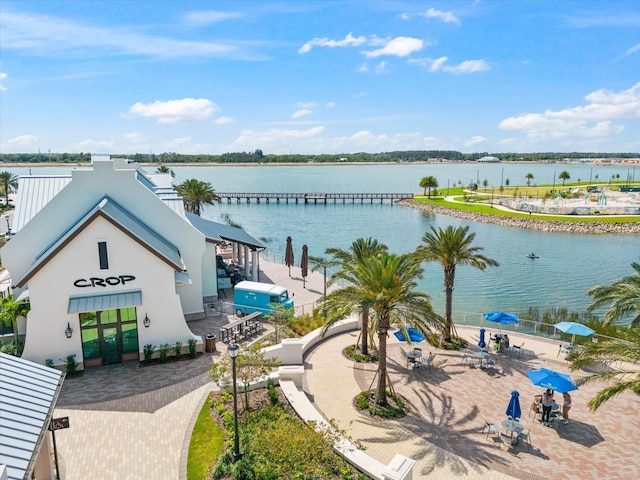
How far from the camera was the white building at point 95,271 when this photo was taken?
20.7 m

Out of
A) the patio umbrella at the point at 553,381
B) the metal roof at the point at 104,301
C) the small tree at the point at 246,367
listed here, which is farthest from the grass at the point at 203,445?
the patio umbrella at the point at 553,381

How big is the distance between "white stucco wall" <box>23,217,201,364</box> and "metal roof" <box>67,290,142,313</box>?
10.5 inches

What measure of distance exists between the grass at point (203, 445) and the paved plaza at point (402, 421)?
321 millimetres

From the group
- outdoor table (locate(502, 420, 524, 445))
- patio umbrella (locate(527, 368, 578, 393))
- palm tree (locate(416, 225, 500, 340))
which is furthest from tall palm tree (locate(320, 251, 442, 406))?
palm tree (locate(416, 225, 500, 340))

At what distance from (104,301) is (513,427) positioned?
18.0 meters

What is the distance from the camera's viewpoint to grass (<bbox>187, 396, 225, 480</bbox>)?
14219 mm

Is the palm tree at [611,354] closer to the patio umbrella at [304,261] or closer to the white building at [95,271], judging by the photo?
the white building at [95,271]

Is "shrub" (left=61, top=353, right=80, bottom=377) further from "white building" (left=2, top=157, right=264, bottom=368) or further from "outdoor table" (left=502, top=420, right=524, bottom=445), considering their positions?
"outdoor table" (left=502, top=420, right=524, bottom=445)

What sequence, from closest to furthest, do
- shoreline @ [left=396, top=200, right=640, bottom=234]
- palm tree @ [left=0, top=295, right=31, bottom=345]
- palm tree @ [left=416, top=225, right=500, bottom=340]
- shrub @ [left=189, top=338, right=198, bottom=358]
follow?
palm tree @ [left=0, top=295, right=31, bottom=345]
shrub @ [left=189, top=338, right=198, bottom=358]
palm tree @ [left=416, top=225, right=500, bottom=340]
shoreline @ [left=396, top=200, right=640, bottom=234]

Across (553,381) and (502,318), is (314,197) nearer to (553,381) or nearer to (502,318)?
(502,318)

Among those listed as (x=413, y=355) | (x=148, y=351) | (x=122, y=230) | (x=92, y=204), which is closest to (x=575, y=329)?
(x=413, y=355)

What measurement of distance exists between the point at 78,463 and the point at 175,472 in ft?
10.8

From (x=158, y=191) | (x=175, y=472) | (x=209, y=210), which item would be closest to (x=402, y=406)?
(x=175, y=472)

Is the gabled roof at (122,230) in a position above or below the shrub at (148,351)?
above
